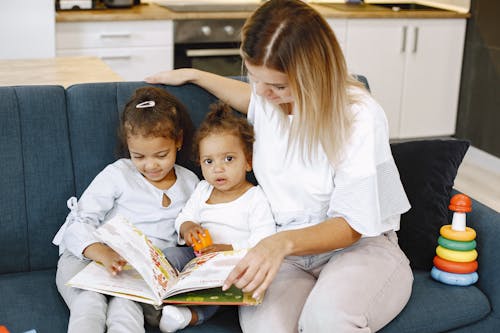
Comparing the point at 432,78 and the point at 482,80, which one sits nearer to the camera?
the point at 482,80

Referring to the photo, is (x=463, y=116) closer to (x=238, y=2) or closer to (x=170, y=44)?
(x=238, y=2)

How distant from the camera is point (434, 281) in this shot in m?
2.08

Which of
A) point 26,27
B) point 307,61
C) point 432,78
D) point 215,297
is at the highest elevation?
point 307,61

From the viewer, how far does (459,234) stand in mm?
2041

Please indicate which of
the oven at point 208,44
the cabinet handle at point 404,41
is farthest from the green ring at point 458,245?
the cabinet handle at point 404,41

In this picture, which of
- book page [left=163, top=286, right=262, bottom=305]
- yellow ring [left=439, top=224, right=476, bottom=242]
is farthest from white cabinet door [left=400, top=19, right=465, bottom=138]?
book page [left=163, top=286, right=262, bottom=305]

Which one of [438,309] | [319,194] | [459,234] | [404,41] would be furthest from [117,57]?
[438,309]

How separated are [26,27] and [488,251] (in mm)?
2692

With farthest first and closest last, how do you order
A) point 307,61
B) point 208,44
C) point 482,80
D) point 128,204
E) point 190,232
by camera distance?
point 482,80, point 208,44, point 128,204, point 190,232, point 307,61

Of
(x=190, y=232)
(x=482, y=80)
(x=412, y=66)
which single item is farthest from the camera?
(x=412, y=66)

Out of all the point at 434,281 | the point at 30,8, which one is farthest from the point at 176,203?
the point at 30,8

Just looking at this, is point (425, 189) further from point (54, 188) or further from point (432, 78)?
point (432, 78)

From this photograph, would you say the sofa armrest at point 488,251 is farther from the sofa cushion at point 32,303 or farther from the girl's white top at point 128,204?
the sofa cushion at point 32,303

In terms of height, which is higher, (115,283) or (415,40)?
(415,40)
